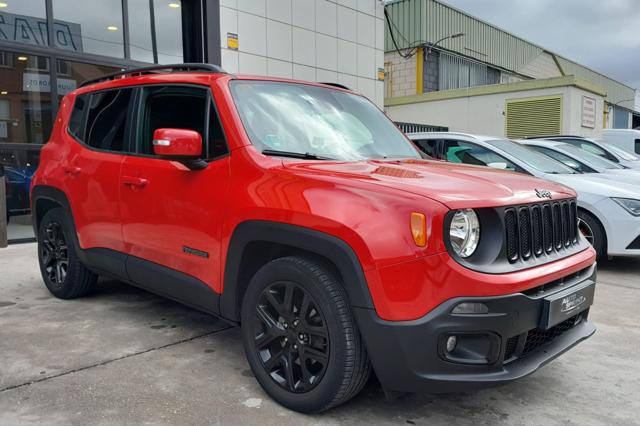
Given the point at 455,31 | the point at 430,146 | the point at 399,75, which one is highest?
the point at 455,31

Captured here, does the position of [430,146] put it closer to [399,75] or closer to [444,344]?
[444,344]

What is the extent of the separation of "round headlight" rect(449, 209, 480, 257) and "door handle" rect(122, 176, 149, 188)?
2115mm

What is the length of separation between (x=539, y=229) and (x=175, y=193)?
2.09m

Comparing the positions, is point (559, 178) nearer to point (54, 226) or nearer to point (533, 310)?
point (533, 310)

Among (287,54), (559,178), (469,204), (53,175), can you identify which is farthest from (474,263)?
(287,54)

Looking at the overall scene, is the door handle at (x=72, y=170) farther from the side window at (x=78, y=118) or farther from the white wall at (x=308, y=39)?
the white wall at (x=308, y=39)

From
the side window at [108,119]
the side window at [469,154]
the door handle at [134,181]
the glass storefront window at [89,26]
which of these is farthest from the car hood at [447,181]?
the glass storefront window at [89,26]

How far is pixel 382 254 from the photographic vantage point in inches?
93.0

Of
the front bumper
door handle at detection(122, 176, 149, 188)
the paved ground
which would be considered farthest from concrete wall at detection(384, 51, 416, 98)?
the front bumper

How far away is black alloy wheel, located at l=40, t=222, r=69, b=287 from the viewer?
15.4 feet

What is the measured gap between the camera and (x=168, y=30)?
9.79 m

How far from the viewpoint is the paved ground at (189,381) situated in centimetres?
270

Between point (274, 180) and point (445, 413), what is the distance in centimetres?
145

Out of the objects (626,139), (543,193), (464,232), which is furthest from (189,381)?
(626,139)
